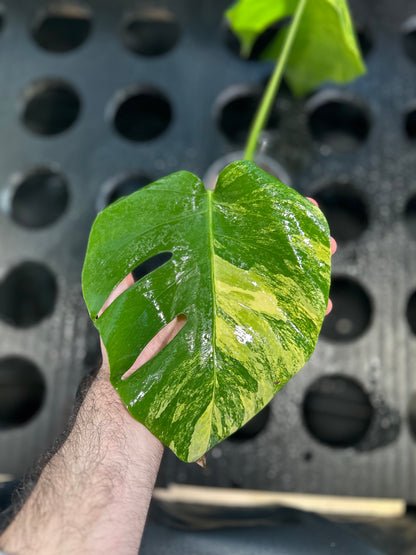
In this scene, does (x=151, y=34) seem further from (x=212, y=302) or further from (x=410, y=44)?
(x=212, y=302)

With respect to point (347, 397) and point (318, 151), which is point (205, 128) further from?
point (347, 397)

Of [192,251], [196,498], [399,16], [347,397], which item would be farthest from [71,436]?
[399,16]

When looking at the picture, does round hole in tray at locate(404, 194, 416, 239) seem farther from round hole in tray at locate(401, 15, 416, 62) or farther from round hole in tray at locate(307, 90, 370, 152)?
round hole in tray at locate(401, 15, 416, 62)

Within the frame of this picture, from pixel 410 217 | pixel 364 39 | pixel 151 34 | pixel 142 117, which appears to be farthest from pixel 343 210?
pixel 151 34

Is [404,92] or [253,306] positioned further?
[404,92]

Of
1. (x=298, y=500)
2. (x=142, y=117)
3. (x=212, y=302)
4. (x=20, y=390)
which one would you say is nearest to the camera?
(x=212, y=302)

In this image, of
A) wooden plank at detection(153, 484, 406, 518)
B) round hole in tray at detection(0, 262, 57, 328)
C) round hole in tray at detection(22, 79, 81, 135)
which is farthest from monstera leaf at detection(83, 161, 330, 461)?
round hole in tray at detection(22, 79, 81, 135)
